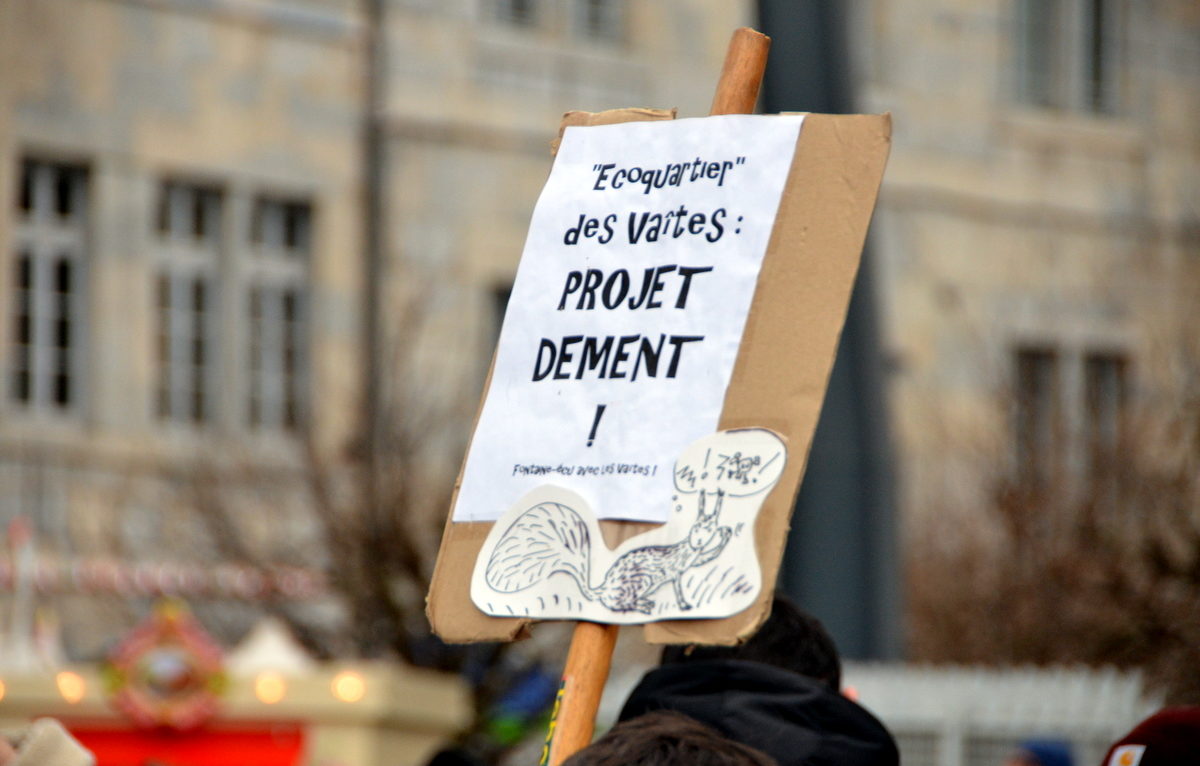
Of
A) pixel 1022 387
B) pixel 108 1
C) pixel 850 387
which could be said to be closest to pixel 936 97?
pixel 1022 387

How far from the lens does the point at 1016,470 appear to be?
711 inches

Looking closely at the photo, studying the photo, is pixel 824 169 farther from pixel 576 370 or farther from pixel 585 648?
pixel 585 648

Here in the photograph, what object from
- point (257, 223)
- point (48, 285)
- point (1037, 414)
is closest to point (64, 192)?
point (48, 285)

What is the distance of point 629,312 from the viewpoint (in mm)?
3492

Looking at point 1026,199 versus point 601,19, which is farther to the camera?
point 1026,199

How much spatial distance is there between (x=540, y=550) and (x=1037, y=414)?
53.5ft

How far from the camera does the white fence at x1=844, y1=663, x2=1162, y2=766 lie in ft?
32.2

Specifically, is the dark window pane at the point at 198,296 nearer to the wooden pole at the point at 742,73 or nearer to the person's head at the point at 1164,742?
the wooden pole at the point at 742,73

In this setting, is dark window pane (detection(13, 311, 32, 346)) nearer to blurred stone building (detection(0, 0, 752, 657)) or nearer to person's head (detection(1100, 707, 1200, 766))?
blurred stone building (detection(0, 0, 752, 657))

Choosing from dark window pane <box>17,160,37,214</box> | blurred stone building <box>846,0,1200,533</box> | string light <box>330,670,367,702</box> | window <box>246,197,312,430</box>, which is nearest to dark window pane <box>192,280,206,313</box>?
window <box>246,197,312,430</box>

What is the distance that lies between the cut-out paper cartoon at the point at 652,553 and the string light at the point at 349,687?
257 inches

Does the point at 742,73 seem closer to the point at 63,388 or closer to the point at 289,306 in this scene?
the point at 63,388

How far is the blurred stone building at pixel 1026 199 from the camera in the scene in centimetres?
2167

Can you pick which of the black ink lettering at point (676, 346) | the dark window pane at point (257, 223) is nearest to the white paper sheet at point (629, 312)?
the black ink lettering at point (676, 346)
